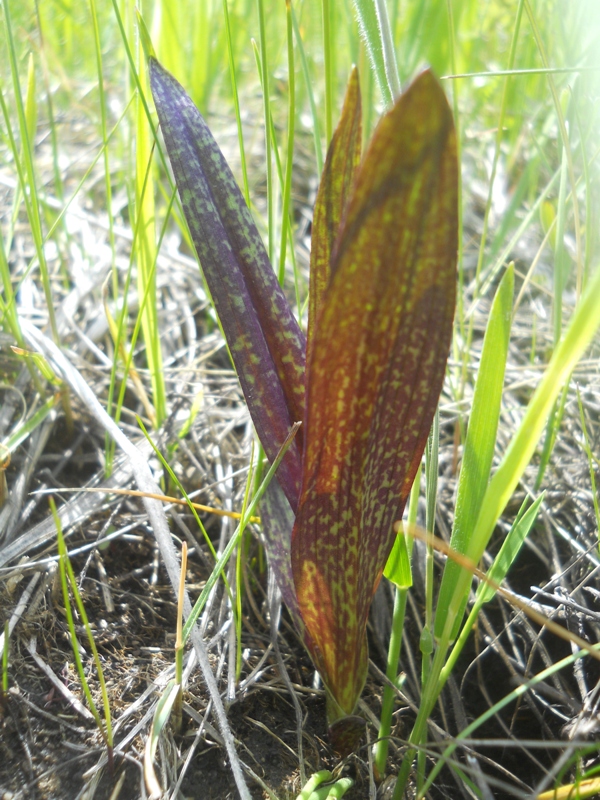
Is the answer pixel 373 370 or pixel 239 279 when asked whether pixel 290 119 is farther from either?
pixel 373 370

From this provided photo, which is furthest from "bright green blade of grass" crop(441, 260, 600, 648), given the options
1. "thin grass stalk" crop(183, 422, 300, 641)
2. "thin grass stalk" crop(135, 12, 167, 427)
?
"thin grass stalk" crop(135, 12, 167, 427)

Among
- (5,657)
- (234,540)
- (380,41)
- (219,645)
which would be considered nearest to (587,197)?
(380,41)

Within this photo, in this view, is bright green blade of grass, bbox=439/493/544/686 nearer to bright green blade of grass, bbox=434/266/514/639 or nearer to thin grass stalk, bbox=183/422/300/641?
bright green blade of grass, bbox=434/266/514/639

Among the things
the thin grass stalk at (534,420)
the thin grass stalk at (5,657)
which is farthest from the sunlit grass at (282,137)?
the thin grass stalk at (5,657)

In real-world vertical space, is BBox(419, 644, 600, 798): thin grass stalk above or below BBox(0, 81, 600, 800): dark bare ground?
above

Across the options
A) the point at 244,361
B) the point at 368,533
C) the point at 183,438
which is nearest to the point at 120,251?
the point at 183,438

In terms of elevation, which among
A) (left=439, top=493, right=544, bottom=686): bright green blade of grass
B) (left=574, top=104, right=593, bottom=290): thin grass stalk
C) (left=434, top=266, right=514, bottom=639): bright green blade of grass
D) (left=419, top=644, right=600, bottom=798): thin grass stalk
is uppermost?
(left=574, top=104, right=593, bottom=290): thin grass stalk

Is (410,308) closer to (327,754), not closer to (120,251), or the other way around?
(327,754)
